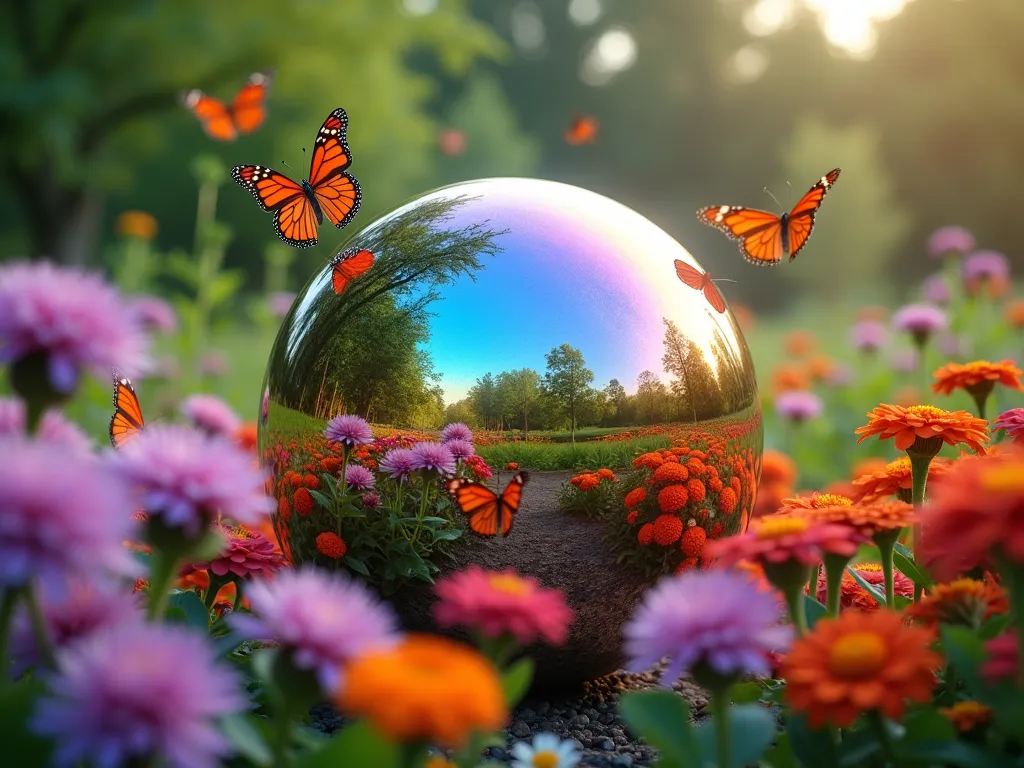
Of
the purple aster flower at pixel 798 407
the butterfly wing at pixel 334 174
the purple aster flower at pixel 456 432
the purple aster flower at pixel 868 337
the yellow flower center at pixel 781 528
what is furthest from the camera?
the purple aster flower at pixel 868 337

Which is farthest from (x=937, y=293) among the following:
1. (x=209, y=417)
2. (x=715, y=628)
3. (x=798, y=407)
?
(x=715, y=628)

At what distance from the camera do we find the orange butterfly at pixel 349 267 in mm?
2320

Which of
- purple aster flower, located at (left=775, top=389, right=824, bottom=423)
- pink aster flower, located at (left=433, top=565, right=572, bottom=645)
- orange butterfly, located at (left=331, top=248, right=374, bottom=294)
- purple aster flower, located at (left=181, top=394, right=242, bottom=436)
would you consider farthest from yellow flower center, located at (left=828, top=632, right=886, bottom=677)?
purple aster flower, located at (left=775, top=389, right=824, bottom=423)

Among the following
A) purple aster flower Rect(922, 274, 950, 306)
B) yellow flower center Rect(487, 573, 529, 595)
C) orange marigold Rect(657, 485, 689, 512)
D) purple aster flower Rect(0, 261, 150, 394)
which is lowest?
yellow flower center Rect(487, 573, 529, 595)

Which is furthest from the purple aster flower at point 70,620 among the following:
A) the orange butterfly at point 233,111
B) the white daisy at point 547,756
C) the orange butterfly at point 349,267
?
the orange butterfly at point 233,111

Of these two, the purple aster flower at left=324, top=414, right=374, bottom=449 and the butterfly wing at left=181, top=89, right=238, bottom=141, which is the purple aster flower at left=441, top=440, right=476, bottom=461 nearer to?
the purple aster flower at left=324, top=414, right=374, bottom=449

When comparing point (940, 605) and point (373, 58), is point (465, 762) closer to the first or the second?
point (940, 605)

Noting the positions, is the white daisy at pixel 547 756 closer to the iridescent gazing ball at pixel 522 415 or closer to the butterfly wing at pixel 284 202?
the iridescent gazing ball at pixel 522 415

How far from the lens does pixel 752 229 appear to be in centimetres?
299

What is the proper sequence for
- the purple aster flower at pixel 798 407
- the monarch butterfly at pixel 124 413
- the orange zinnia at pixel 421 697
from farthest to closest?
1. the purple aster flower at pixel 798 407
2. the monarch butterfly at pixel 124 413
3. the orange zinnia at pixel 421 697

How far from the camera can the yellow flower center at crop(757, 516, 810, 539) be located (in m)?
1.42

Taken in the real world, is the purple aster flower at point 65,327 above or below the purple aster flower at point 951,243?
below

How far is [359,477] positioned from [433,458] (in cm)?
20

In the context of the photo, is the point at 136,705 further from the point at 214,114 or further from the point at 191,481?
the point at 214,114
